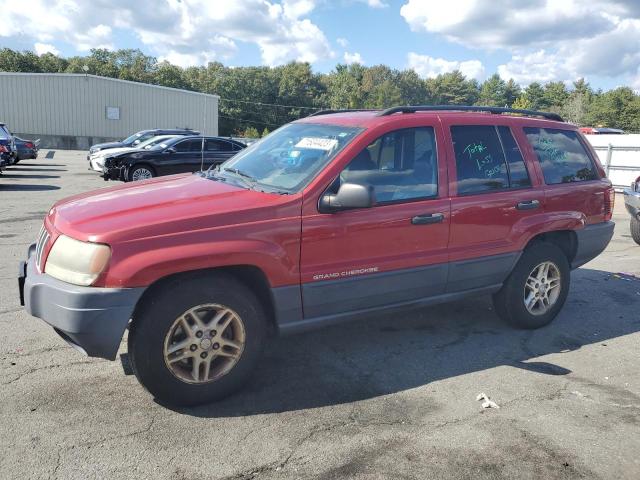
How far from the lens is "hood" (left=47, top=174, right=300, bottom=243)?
127 inches

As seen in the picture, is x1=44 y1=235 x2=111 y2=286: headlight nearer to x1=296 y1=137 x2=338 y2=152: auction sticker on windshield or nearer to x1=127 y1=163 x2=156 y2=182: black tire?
x1=296 y1=137 x2=338 y2=152: auction sticker on windshield

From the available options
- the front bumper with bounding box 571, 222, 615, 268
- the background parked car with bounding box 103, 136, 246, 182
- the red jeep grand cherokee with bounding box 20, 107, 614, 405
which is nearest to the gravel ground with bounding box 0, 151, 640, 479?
the red jeep grand cherokee with bounding box 20, 107, 614, 405

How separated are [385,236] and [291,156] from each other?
955mm

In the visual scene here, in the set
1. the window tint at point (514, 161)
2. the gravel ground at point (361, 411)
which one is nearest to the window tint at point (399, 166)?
the window tint at point (514, 161)

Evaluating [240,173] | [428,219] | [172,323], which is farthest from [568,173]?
[172,323]

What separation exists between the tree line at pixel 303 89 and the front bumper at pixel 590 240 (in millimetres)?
56105

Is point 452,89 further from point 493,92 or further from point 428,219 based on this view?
point 428,219

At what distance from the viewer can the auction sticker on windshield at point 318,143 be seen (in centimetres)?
401

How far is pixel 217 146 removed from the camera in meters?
15.5

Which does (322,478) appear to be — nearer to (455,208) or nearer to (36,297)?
(36,297)

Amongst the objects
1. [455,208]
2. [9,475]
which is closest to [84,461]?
[9,475]

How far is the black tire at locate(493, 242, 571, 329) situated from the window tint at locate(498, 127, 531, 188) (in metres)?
0.61

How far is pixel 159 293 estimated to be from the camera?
329cm

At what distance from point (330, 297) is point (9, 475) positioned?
209 centimetres
